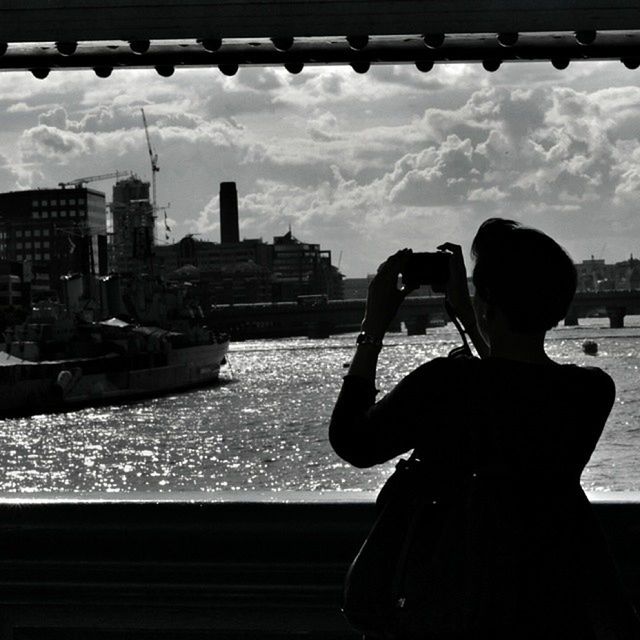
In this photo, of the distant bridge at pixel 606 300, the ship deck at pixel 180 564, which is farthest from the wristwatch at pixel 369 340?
the distant bridge at pixel 606 300

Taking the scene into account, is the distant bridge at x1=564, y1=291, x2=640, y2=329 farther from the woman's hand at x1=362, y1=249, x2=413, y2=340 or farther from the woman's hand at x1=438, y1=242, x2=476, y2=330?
the woman's hand at x1=362, y1=249, x2=413, y2=340

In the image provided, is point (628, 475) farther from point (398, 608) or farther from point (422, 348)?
point (422, 348)

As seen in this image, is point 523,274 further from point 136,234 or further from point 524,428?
point 136,234

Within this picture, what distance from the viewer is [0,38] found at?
386cm

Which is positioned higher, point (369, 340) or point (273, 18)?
point (273, 18)

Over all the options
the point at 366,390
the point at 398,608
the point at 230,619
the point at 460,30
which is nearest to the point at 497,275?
the point at 366,390

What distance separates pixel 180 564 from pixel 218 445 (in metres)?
39.6

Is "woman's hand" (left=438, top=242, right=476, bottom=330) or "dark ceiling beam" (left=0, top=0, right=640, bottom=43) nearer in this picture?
"woman's hand" (left=438, top=242, right=476, bottom=330)

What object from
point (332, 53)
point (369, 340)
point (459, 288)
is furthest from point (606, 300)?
point (369, 340)

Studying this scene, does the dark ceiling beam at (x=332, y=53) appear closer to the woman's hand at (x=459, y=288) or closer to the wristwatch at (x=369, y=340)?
the woman's hand at (x=459, y=288)

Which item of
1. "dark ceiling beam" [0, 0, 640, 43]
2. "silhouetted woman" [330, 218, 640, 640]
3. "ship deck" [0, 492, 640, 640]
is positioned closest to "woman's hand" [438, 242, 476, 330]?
"silhouetted woman" [330, 218, 640, 640]

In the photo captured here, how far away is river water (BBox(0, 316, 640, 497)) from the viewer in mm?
33594

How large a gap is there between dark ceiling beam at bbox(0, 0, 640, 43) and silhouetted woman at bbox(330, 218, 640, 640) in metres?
1.74

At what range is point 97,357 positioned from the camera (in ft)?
234
